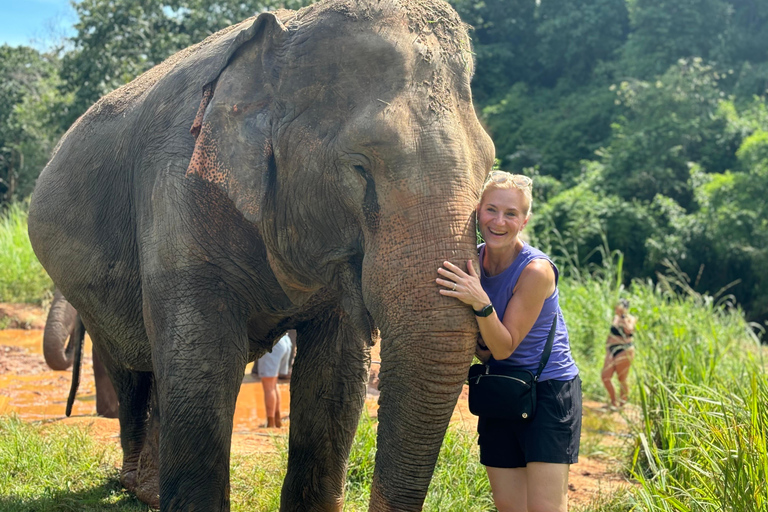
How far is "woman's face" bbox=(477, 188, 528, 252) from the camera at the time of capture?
2801mm

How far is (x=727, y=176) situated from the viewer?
1805 cm

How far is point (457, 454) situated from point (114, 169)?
8.26 feet

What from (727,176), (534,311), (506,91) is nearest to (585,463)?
(534,311)

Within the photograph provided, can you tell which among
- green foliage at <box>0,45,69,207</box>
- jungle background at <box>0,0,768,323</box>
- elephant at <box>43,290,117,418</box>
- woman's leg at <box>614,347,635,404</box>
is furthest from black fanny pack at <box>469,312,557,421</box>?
green foliage at <box>0,45,69,207</box>

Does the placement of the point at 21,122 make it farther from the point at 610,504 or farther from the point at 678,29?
the point at 610,504

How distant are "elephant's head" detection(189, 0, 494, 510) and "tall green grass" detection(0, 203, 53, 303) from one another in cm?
1241

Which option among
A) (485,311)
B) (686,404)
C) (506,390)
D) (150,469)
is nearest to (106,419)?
(150,469)

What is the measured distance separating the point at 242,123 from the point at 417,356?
3.88 feet

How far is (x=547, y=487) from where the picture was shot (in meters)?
2.94

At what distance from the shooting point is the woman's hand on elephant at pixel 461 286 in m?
2.45

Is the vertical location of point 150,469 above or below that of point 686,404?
below

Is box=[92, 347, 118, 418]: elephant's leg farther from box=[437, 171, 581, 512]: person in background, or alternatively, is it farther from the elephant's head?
box=[437, 171, 581, 512]: person in background

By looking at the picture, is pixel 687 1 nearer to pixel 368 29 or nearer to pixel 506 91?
pixel 506 91

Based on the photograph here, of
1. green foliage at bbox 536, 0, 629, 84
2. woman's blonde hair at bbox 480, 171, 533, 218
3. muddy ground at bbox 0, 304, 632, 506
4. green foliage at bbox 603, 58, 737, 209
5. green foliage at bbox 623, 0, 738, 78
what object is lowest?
muddy ground at bbox 0, 304, 632, 506
